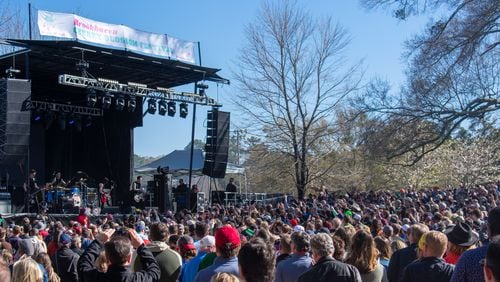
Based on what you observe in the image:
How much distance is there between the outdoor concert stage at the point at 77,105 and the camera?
18.7m

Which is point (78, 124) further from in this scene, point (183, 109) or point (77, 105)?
point (183, 109)

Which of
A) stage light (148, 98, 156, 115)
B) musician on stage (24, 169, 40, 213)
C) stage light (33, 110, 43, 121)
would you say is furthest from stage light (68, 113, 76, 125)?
musician on stage (24, 169, 40, 213)

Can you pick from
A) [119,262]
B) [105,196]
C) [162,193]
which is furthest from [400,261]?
[105,196]

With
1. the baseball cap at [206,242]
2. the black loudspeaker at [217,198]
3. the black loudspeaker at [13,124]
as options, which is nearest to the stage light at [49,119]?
the black loudspeaker at [13,124]

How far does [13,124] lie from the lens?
18531 millimetres

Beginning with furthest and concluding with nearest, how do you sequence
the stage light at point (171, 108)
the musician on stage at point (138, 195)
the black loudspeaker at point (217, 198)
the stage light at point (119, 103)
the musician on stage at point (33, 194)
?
the black loudspeaker at point (217, 198) < the musician on stage at point (138, 195) < the stage light at point (171, 108) < the stage light at point (119, 103) < the musician on stage at point (33, 194)

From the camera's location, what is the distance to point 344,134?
3644cm

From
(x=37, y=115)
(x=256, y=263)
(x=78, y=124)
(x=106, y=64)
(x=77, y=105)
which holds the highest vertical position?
(x=106, y=64)

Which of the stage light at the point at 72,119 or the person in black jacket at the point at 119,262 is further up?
the stage light at the point at 72,119

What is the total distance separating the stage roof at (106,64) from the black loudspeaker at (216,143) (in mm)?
1491

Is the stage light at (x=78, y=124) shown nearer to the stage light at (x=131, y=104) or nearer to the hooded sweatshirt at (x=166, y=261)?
the stage light at (x=131, y=104)

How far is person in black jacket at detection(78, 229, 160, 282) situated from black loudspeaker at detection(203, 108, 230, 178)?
1903 cm

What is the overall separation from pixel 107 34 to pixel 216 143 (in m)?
6.29

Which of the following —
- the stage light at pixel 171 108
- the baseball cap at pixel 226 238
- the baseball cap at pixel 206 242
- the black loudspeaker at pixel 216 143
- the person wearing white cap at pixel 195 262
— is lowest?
the person wearing white cap at pixel 195 262
